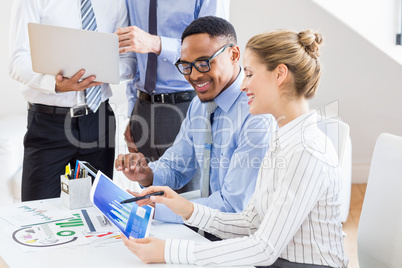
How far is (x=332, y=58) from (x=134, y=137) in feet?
6.61

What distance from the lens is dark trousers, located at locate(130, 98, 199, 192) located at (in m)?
2.34

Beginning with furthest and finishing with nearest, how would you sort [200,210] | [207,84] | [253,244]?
[207,84] < [200,210] < [253,244]

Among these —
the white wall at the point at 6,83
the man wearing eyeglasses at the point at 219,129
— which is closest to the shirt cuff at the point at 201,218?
the man wearing eyeglasses at the point at 219,129

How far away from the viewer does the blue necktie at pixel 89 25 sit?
86.3 inches

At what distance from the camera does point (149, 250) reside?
125 centimetres

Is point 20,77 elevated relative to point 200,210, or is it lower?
elevated

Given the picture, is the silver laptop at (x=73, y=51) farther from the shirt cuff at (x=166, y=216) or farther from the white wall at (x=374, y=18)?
the white wall at (x=374, y=18)

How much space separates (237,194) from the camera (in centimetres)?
164

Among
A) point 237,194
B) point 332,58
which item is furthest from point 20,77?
point 332,58

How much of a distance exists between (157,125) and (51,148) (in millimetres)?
469

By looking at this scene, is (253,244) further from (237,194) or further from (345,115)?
(345,115)

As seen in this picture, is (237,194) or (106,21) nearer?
(237,194)

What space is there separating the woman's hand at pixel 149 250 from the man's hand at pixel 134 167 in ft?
1.87

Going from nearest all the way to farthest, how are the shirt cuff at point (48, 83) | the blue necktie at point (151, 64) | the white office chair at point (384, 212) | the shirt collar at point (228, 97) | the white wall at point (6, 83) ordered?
the white office chair at point (384, 212) < the shirt collar at point (228, 97) < the shirt cuff at point (48, 83) < the blue necktie at point (151, 64) < the white wall at point (6, 83)
